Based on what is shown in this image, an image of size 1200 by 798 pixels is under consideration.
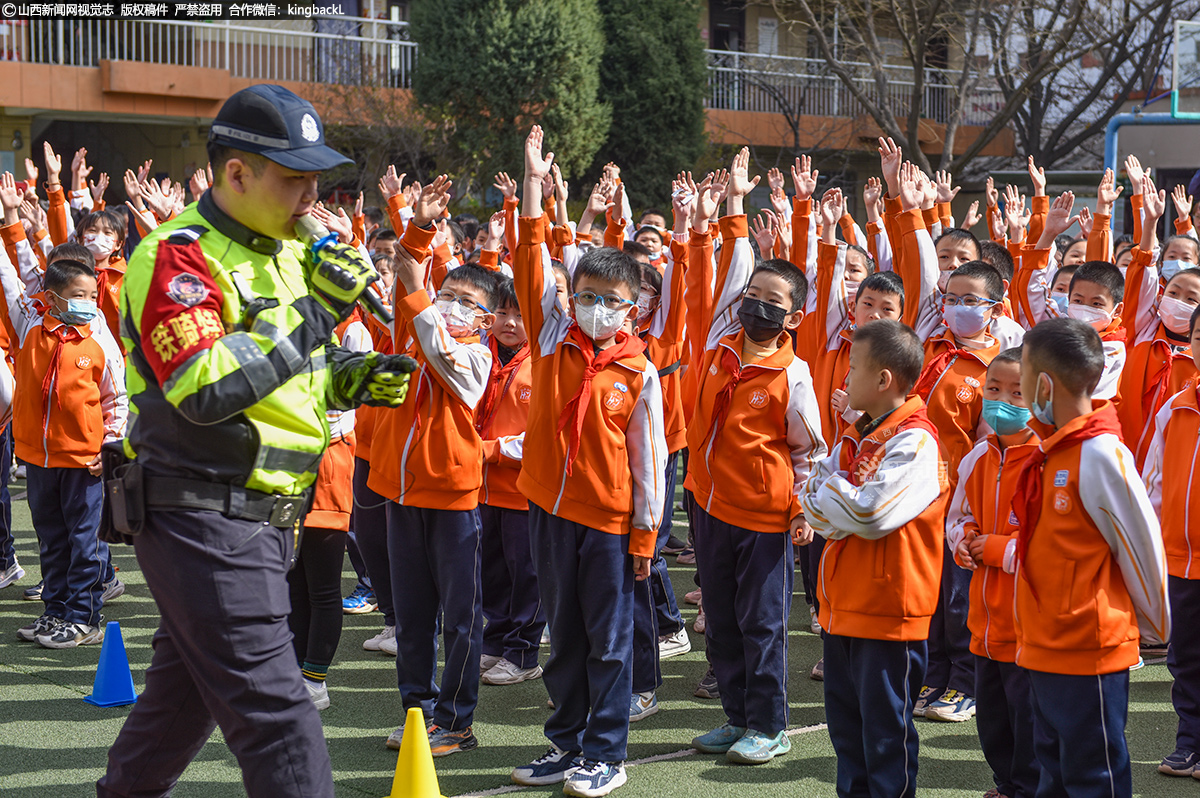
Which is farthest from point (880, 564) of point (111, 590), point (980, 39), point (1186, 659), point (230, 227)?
point (980, 39)

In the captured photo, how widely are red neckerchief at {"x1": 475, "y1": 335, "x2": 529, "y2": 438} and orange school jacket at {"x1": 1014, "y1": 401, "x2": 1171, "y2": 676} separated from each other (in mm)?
2912

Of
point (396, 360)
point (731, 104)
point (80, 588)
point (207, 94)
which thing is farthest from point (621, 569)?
Answer: point (731, 104)

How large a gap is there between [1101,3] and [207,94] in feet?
48.0

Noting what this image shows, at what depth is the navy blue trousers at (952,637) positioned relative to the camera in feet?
17.4

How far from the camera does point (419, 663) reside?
497 centimetres

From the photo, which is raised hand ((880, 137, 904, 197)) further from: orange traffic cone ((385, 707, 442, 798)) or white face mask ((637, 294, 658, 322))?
orange traffic cone ((385, 707, 442, 798))

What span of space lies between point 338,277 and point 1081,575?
7.49 feet

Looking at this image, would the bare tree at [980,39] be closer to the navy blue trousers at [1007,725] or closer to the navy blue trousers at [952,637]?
the navy blue trousers at [952,637]

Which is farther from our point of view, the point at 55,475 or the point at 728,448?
the point at 55,475

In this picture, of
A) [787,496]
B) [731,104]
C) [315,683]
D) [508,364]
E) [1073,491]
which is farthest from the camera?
[731,104]

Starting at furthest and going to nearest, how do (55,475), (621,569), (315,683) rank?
(55,475) < (315,683) < (621,569)

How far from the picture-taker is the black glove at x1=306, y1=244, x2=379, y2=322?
10.6 ft

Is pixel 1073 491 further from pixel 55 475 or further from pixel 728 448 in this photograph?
pixel 55 475

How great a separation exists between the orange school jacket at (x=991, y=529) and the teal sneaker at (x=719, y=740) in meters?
1.12
